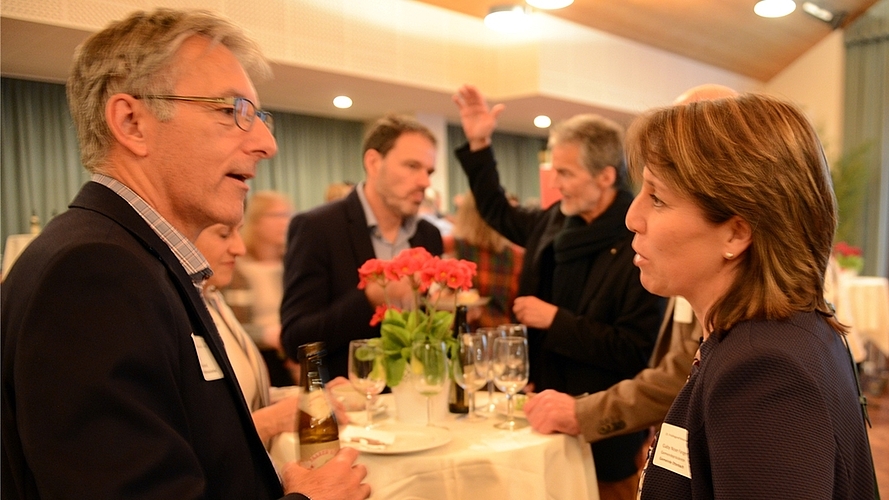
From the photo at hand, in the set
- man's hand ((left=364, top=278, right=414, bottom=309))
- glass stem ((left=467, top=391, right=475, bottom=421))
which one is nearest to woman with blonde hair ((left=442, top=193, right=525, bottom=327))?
man's hand ((left=364, top=278, right=414, bottom=309))

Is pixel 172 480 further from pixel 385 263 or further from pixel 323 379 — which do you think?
pixel 385 263

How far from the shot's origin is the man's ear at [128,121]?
1.09 metres

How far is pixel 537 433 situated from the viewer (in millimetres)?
1884

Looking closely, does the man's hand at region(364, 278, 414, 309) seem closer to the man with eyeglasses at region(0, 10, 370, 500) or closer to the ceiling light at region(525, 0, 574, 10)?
the man with eyeglasses at region(0, 10, 370, 500)

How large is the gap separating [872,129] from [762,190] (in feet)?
32.4

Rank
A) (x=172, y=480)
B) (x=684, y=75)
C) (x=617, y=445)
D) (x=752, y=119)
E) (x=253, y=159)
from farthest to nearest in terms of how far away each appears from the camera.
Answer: (x=684, y=75), (x=617, y=445), (x=253, y=159), (x=752, y=119), (x=172, y=480)

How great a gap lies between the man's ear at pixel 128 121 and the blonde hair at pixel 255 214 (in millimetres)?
2841

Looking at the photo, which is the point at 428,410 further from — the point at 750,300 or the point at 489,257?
the point at 489,257

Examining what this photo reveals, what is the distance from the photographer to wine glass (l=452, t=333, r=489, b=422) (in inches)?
77.6

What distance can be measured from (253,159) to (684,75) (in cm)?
908

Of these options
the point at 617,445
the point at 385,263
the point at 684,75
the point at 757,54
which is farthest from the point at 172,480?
the point at 757,54

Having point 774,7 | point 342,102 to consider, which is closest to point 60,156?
point 342,102

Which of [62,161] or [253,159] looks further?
[62,161]

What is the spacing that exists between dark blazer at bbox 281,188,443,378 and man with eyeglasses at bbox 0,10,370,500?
48.4 inches
